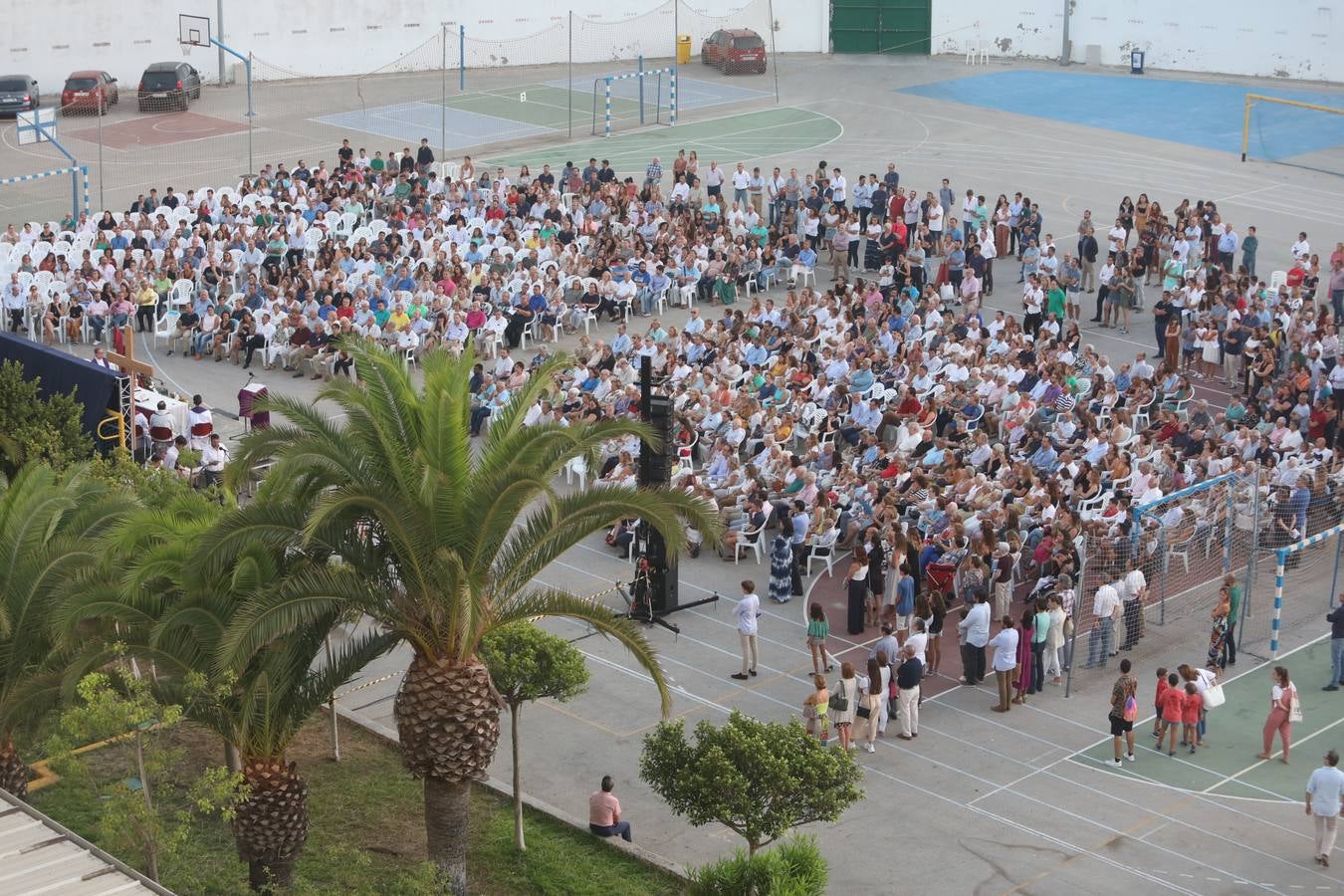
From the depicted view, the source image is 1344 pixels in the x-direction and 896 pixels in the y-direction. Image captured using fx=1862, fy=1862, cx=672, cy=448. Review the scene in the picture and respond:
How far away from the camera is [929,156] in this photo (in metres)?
46.9

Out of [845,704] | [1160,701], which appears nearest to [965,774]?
[845,704]

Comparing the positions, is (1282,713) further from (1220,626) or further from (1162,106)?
(1162,106)

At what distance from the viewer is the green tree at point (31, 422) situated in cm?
2520

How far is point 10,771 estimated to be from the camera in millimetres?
17641

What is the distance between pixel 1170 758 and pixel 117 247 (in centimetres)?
2351

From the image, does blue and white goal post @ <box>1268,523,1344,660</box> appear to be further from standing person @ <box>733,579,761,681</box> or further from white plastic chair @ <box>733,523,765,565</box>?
white plastic chair @ <box>733,523,765,565</box>

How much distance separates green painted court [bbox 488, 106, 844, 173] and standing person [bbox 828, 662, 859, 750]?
2696 cm

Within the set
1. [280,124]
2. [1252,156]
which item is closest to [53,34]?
[280,124]

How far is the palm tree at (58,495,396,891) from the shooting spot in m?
16.1

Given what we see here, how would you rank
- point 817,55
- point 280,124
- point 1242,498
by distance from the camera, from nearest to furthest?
point 1242,498, point 280,124, point 817,55

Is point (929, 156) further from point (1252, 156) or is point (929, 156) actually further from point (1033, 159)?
point (1252, 156)

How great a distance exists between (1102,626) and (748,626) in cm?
426

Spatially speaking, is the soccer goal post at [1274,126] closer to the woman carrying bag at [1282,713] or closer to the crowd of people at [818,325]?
the crowd of people at [818,325]

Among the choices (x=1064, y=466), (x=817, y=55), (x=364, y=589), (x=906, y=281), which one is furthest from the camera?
(x=817, y=55)
